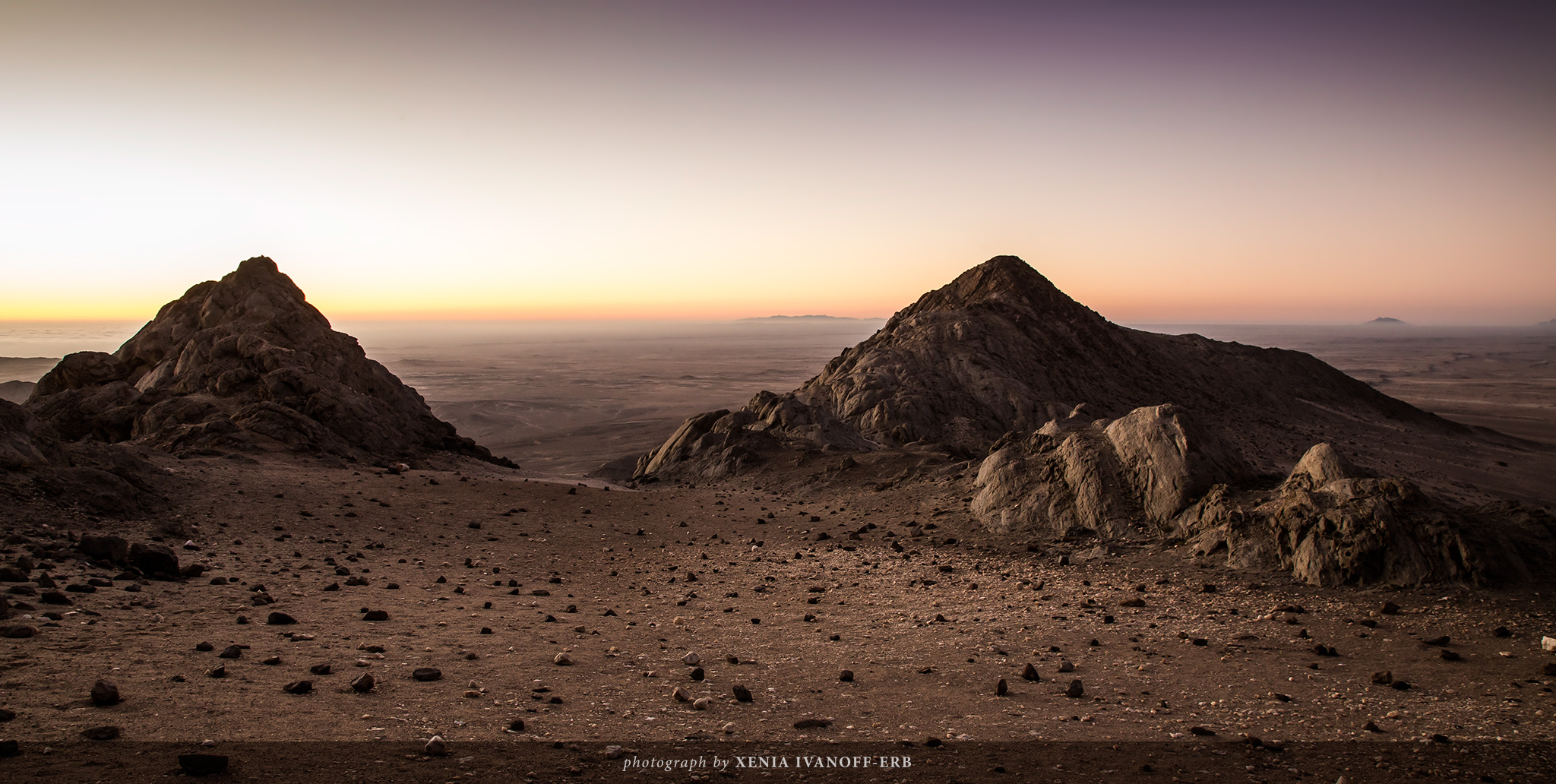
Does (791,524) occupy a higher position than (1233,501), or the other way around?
(1233,501)

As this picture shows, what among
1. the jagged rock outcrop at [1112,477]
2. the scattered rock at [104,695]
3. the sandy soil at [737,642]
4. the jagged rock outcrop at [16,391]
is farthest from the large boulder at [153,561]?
the jagged rock outcrop at [16,391]

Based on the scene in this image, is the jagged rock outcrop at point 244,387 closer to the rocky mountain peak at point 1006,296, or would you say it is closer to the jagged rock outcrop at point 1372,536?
the jagged rock outcrop at point 1372,536

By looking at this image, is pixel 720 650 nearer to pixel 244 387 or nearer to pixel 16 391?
pixel 244 387

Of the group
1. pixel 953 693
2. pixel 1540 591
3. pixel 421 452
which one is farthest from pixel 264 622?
pixel 421 452

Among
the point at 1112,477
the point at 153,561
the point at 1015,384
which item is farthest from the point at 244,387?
the point at 1015,384

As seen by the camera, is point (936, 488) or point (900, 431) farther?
point (900, 431)

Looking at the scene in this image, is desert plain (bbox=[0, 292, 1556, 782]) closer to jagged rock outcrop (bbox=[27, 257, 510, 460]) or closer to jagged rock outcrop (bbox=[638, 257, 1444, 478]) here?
jagged rock outcrop (bbox=[27, 257, 510, 460])

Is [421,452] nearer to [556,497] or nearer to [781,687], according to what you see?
[556,497]

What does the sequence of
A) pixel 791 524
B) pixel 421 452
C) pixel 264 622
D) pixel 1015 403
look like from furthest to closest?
pixel 1015 403 → pixel 421 452 → pixel 791 524 → pixel 264 622

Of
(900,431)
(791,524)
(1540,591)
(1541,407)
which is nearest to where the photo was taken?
(1540,591)
